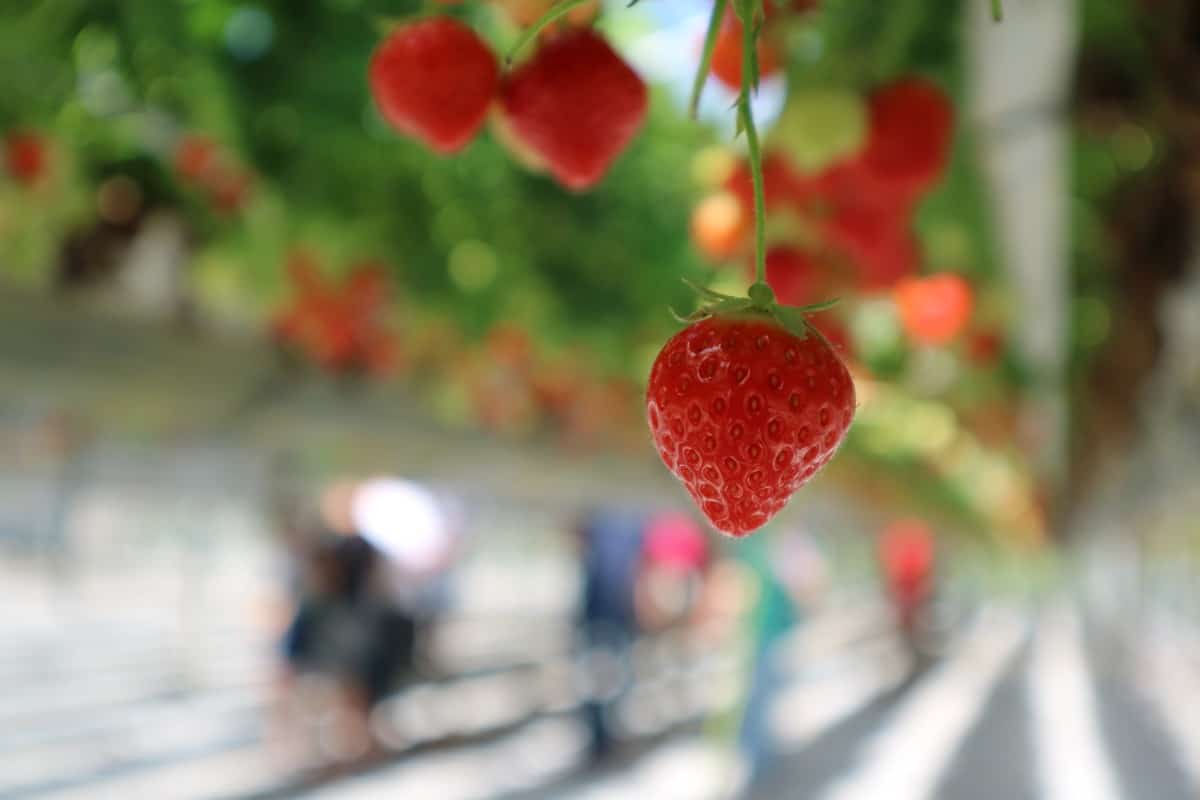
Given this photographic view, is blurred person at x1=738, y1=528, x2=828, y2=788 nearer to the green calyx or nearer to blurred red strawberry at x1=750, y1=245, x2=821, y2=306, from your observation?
blurred red strawberry at x1=750, y1=245, x2=821, y2=306

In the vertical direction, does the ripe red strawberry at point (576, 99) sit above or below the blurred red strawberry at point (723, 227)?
below

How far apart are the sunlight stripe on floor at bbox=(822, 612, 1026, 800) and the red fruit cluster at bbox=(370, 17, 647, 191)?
406 cm

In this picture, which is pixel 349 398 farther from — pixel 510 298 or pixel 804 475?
pixel 804 475

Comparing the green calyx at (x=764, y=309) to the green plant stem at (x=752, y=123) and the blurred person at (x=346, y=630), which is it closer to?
the green plant stem at (x=752, y=123)

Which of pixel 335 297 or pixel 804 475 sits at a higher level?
pixel 335 297

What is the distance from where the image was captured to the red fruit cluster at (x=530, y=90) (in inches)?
19.3

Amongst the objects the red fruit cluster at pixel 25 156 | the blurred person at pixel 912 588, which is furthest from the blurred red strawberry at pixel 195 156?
the blurred person at pixel 912 588

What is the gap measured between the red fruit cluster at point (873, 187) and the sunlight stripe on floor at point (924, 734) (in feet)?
11.6

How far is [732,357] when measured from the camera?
→ 34 cm

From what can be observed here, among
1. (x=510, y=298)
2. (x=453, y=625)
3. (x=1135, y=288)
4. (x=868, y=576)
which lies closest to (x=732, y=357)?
(x=1135, y=288)

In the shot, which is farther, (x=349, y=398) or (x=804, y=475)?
(x=349, y=398)

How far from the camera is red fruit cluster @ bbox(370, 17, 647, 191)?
0.49 metres

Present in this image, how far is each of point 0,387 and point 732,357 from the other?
1692mm

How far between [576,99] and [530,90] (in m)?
0.02
